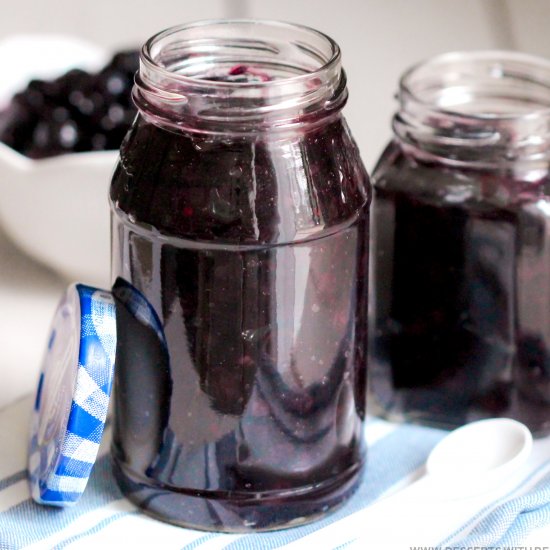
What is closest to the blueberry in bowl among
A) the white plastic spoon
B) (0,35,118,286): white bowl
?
(0,35,118,286): white bowl

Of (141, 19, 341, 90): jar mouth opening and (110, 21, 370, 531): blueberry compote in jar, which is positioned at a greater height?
(141, 19, 341, 90): jar mouth opening

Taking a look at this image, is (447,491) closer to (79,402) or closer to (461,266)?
(461,266)

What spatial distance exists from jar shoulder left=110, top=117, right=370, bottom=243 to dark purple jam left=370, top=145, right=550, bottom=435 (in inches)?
6.2

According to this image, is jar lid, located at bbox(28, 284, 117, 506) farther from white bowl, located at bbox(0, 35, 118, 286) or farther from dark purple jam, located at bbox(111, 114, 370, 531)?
white bowl, located at bbox(0, 35, 118, 286)

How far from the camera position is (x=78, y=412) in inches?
29.4

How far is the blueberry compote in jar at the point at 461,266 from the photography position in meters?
0.84

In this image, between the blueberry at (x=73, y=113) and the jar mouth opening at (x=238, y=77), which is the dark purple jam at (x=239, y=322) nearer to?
the jar mouth opening at (x=238, y=77)

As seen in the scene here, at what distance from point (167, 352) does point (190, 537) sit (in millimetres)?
139

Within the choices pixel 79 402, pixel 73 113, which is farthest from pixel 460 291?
pixel 73 113

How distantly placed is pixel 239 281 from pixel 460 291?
230 mm

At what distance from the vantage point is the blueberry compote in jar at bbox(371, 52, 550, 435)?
33.0 inches

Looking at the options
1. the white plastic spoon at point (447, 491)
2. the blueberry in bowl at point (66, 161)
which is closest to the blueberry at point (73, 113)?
the blueberry in bowl at point (66, 161)

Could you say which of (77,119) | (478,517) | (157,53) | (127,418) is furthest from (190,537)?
(77,119)

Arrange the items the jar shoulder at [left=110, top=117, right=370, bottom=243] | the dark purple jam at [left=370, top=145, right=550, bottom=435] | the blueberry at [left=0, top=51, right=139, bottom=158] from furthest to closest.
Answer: the blueberry at [left=0, top=51, right=139, bottom=158] → the dark purple jam at [left=370, top=145, right=550, bottom=435] → the jar shoulder at [left=110, top=117, right=370, bottom=243]
